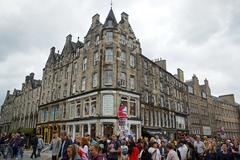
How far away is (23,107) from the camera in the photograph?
5459 centimetres

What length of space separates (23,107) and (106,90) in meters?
34.1

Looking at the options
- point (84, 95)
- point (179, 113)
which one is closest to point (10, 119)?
point (84, 95)

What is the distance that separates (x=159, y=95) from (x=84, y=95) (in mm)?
13572

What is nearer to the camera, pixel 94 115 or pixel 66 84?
pixel 94 115

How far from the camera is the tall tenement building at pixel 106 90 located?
94.5 ft

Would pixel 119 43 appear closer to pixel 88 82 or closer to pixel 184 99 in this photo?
pixel 88 82

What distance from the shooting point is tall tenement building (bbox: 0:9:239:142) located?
94.5ft

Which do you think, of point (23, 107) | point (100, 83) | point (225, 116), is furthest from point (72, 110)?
point (225, 116)

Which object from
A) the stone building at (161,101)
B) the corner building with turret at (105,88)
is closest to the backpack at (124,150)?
the corner building with turret at (105,88)

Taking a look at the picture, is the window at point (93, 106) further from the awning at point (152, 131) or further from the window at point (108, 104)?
the awning at point (152, 131)

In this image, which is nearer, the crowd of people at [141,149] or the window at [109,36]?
the crowd of people at [141,149]

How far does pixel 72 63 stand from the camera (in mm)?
36500

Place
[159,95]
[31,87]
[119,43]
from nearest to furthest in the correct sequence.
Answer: [119,43], [159,95], [31,87]

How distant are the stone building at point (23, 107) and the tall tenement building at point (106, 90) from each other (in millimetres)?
489
